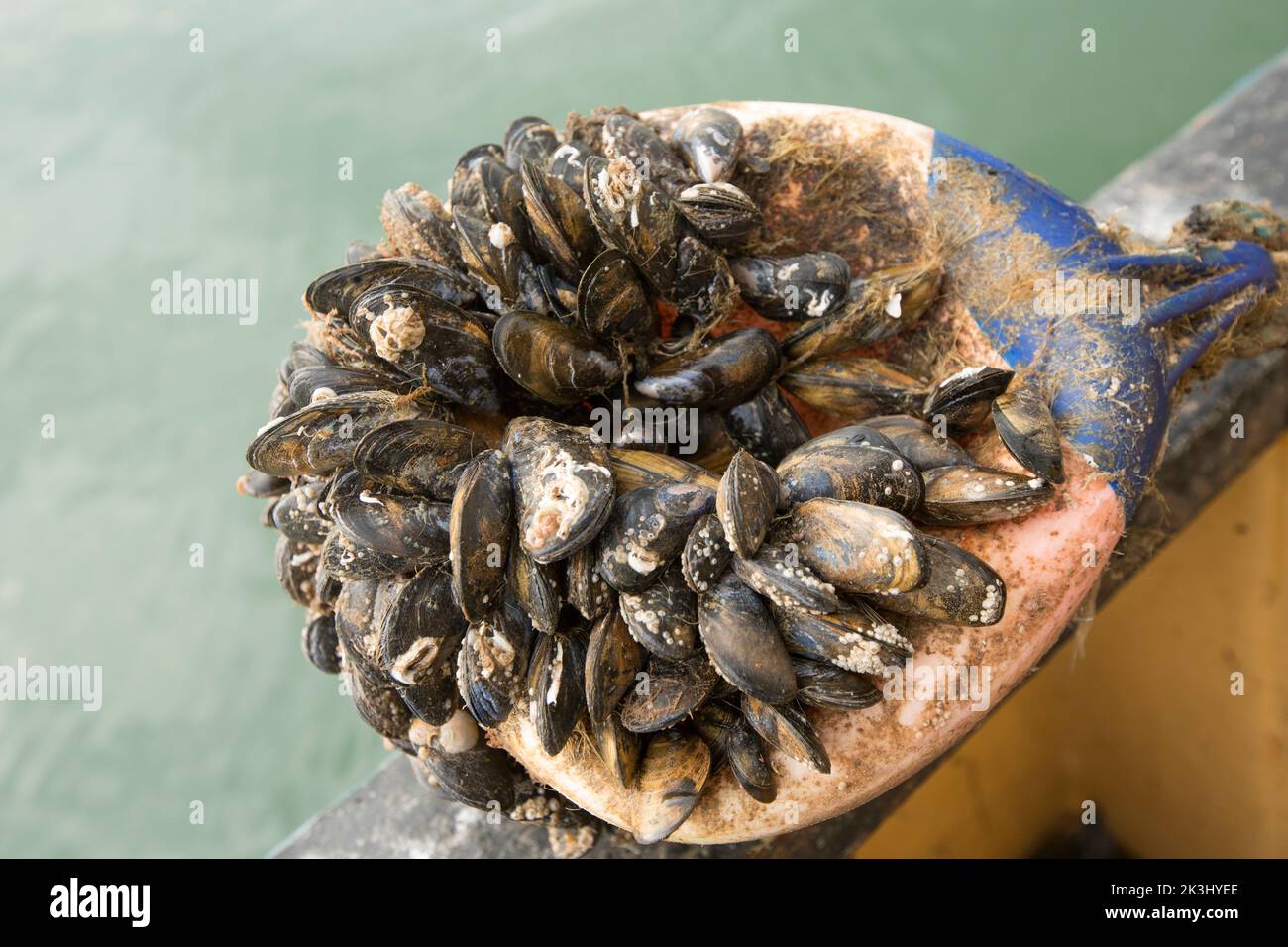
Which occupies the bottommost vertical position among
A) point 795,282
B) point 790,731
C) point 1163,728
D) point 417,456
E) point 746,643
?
point 1163,728

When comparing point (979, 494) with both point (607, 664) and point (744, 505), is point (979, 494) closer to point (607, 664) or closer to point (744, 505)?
point (744, 505)

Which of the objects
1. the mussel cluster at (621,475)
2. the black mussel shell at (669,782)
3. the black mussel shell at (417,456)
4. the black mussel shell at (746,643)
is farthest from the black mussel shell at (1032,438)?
the black mussel shell at (417,456)

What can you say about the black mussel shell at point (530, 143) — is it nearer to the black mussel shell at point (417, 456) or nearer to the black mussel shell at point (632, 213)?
the black mussel shell at point (632, 213)

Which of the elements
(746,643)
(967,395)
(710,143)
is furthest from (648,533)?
(710,143)

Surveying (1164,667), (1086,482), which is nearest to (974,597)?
(1086,482)

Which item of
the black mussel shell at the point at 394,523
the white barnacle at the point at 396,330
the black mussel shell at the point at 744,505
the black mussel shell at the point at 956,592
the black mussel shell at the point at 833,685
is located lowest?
the black mussel shell at the point at 833,685

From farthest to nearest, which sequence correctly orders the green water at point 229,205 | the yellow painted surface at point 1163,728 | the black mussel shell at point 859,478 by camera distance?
→ the green water at point 229,205 < the yellow painted surface at point 1163,728 < the black mussel shell at point 859,478

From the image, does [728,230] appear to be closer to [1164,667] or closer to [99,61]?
[1164,667]
